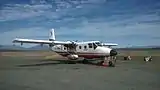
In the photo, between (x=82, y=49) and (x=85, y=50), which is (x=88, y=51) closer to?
(x=85, y=50)

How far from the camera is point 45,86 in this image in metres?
3.93

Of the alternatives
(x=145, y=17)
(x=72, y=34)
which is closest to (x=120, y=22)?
(x=145, y=17)

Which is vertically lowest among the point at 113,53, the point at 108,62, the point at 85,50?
the point at 108,62

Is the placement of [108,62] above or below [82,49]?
below

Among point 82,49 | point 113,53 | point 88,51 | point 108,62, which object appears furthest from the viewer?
point 82,49

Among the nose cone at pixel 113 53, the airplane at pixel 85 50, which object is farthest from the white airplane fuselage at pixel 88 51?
the nose cone at pixel 113 53

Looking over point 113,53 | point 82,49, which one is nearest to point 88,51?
point 82,49

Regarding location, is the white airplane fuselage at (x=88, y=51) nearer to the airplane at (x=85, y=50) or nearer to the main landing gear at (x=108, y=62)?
the airplane at (x=85, y=50)

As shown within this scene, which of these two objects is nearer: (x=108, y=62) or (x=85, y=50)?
(x=108, y=62)

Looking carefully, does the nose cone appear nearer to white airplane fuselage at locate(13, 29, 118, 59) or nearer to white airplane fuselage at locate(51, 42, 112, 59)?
white airplane fuselage at locate(13, 29, 118, 59)

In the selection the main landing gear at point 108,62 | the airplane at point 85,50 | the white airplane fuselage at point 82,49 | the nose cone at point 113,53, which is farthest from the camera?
the white airplane fuselage at point 82,49

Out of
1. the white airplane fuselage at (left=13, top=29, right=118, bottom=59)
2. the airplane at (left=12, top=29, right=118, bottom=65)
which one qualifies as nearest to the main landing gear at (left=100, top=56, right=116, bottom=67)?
the airplane at (left=12, top=29, right=118, bottom=65)

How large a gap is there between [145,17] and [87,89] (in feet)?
7.86

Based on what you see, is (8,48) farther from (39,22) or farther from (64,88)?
(64,88)
